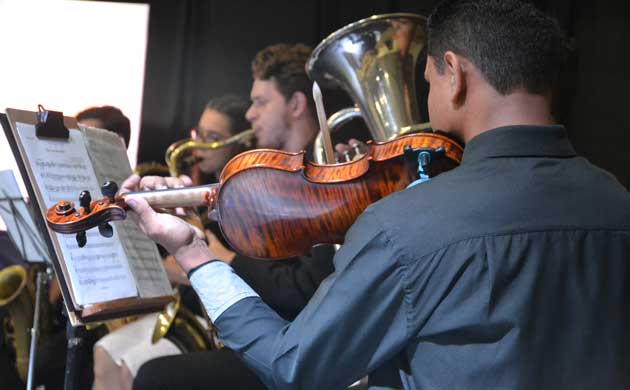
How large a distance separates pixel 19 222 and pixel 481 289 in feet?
5.45

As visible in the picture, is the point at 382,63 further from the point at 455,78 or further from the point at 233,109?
the point at 233,109

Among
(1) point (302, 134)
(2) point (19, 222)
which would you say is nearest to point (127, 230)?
(2) point (19, 222)

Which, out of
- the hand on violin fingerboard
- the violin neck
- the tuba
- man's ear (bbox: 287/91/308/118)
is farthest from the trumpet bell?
the violin neck

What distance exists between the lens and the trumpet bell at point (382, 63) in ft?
6.82

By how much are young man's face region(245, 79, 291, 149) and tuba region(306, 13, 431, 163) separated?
634 mm

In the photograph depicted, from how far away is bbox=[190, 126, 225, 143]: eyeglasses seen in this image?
3307 mm

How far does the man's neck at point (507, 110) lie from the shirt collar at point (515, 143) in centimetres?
2

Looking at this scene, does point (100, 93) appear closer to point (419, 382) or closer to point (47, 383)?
point (47, 383)

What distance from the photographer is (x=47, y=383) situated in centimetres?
279

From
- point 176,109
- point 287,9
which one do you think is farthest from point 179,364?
point 287,9

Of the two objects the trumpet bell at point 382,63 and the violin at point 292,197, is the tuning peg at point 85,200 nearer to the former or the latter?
the violin at point 292,197

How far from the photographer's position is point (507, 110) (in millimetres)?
1178

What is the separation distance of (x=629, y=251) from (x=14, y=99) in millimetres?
2901

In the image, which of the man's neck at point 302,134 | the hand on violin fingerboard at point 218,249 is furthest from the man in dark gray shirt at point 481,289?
the man's neck at point 302,134
